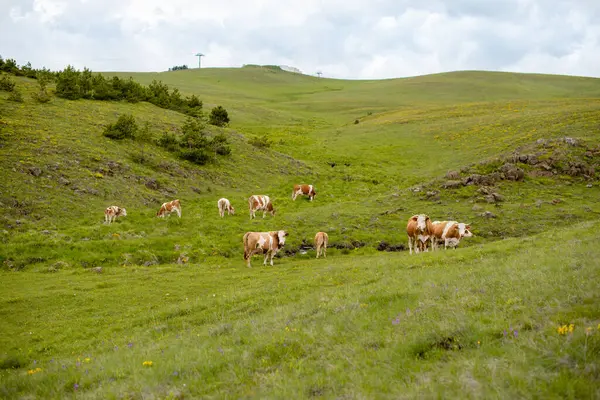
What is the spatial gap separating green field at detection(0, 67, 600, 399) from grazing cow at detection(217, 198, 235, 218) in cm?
87

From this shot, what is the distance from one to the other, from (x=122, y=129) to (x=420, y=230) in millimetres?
33659

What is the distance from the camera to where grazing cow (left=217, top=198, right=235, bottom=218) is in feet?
110

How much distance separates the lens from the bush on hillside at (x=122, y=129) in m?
44.3

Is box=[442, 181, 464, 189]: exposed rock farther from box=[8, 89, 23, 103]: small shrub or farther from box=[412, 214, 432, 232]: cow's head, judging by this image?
box=[8, 89, 23, 103]: small shrub

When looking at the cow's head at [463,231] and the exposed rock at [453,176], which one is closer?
the cow's head at [463,231]

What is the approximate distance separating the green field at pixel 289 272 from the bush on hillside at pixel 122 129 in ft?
5.53

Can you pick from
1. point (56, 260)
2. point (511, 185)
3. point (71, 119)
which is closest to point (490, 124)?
point (511, 185)

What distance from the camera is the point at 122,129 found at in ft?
148

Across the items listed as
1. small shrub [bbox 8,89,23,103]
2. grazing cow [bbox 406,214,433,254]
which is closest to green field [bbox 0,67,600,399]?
small shrub [bbox 8,89,23,103]

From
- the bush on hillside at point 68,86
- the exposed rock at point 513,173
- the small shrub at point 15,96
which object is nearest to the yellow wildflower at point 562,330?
the exposed rock at point 513,173

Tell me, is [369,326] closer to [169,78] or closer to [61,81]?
[61,81]

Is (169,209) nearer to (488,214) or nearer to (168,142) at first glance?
(168,142)

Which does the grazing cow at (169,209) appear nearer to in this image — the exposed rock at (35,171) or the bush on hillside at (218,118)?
the exposed rock at (35,171)

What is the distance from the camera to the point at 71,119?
4631 cm
